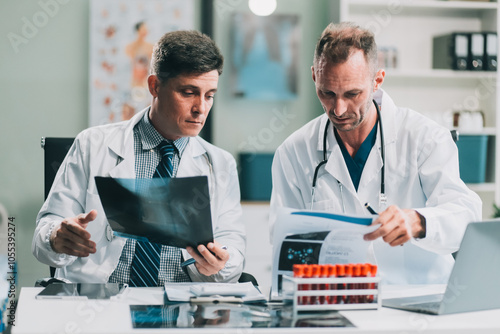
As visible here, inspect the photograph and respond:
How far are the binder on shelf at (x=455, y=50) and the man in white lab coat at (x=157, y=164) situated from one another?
226 cm

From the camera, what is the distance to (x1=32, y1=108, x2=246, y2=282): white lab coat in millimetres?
1836

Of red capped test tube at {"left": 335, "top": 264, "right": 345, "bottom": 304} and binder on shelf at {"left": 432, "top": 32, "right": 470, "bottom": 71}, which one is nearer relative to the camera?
red capped test tube at {"left": 335, "top": 264, "right": 345, "bottom": 304}

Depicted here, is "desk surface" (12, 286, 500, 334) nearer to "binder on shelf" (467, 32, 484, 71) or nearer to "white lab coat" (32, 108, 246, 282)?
"white lab coat" (32, 108, 246, 282)

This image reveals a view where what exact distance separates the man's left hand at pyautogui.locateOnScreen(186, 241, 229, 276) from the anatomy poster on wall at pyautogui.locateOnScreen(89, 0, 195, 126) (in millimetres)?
2194

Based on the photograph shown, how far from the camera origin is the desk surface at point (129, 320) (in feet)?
3.91

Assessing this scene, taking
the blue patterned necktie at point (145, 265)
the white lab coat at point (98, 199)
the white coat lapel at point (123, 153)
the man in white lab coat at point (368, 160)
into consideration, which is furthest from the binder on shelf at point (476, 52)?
the blue patterned necktie at point (145, 265)

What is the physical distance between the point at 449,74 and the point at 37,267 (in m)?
2.75

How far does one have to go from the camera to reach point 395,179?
1.93 metres

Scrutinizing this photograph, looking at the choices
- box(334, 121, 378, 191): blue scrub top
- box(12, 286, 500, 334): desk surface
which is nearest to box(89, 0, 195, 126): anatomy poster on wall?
box(334, 121, 378, 191): blue scrub top

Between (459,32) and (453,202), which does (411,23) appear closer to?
(459,32)

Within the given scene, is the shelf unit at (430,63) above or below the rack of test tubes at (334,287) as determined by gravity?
above

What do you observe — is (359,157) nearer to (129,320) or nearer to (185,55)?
(185,55)

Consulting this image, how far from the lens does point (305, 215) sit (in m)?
1.42

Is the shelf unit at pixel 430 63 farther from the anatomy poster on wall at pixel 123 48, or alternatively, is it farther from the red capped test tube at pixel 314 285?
the red capped test tube at pixel 314 285
